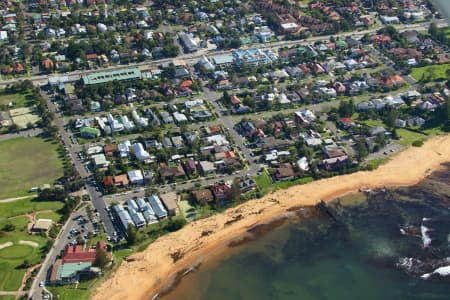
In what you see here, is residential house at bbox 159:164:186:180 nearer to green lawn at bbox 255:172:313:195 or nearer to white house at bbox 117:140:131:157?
white house at bbox 117:140:131:157

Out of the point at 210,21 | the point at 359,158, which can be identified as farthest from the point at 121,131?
the point at 210,21

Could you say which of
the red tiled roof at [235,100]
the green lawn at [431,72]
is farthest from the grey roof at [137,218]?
the green lawn at [431,72]

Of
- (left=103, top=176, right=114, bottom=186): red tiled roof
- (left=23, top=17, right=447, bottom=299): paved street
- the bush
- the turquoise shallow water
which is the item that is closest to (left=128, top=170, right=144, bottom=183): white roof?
(left=23, top=17, right=447, bottom=299): paved street

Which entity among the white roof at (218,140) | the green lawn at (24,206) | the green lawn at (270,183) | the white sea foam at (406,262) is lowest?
the white sea foam at (406,262)

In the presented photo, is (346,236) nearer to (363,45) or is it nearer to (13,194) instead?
(13,194)

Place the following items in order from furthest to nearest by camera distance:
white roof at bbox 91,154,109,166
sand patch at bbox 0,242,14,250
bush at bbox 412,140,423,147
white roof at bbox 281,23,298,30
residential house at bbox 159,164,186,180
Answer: white roof at bbox 281,23,298,30, bush at bbox 412,140,423,147, white roof at bbox 91,154,109,166, residential house at bbox 159,164,186,180, sand patch at bbox 0,242,14,250

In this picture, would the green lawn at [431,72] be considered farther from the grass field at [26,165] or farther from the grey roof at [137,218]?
the grass field at [26,165]
